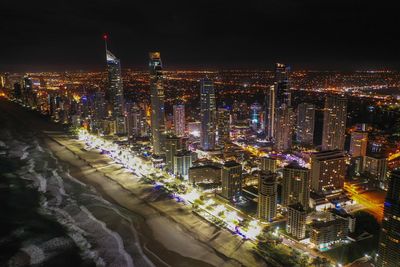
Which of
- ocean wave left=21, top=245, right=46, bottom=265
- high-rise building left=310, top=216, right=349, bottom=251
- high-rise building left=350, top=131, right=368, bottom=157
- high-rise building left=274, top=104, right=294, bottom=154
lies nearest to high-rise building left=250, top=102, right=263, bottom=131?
high-rise building left=274, top=104, right=294, bottom=154

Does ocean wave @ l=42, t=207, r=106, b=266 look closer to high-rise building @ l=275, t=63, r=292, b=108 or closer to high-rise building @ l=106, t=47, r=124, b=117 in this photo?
high-rise building @ l=275, t=63, r=292, b=108

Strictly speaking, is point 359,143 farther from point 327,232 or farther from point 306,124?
point 327,232

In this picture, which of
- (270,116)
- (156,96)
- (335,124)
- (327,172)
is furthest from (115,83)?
(327,172)

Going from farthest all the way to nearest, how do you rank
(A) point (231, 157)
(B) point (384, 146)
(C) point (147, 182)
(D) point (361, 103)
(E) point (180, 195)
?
1. (D) point (361, 103)
2. (B) point (384, 146)
3. (A) point (231, 157)
4. (C) point (147, 182)
5. (E) point (180, 195)

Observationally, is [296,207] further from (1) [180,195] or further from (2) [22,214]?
(2) [22,214]

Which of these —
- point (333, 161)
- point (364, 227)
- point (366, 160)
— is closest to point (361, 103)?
point (366, 160)

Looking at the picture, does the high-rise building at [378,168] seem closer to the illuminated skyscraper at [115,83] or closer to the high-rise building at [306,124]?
the high-rise building at [306,124]
